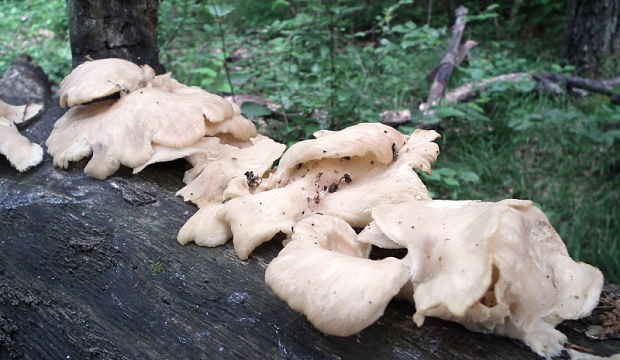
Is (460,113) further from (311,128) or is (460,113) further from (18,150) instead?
(18,150)

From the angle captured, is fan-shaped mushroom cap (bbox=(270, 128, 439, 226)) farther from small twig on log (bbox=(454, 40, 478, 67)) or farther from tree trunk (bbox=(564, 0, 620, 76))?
tree trunk (bbox=(564, 0, 620, 76))

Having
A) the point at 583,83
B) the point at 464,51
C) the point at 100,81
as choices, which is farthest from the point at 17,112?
the point at 583,83

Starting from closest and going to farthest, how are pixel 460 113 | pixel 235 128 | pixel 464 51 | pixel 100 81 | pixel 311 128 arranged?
pixel 100 81 < pixel 235 128 < pixel 460 113 < pixel 311 128 < pixel 464 51

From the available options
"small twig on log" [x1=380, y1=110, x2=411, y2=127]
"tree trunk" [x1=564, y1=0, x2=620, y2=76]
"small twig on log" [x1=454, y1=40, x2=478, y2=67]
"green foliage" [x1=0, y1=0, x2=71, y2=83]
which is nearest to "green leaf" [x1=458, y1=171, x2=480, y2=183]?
"small twig on log" [x1=380, y1=110, x2=411, y2=127]

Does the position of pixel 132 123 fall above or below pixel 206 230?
above

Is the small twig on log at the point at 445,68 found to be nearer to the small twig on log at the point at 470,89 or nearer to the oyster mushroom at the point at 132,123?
the small twig on log at the point at 470,89

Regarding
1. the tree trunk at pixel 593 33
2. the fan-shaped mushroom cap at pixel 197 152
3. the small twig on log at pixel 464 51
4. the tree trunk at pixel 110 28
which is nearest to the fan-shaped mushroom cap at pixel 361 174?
the fan-shaped mushroom cap at pixel 197 152
